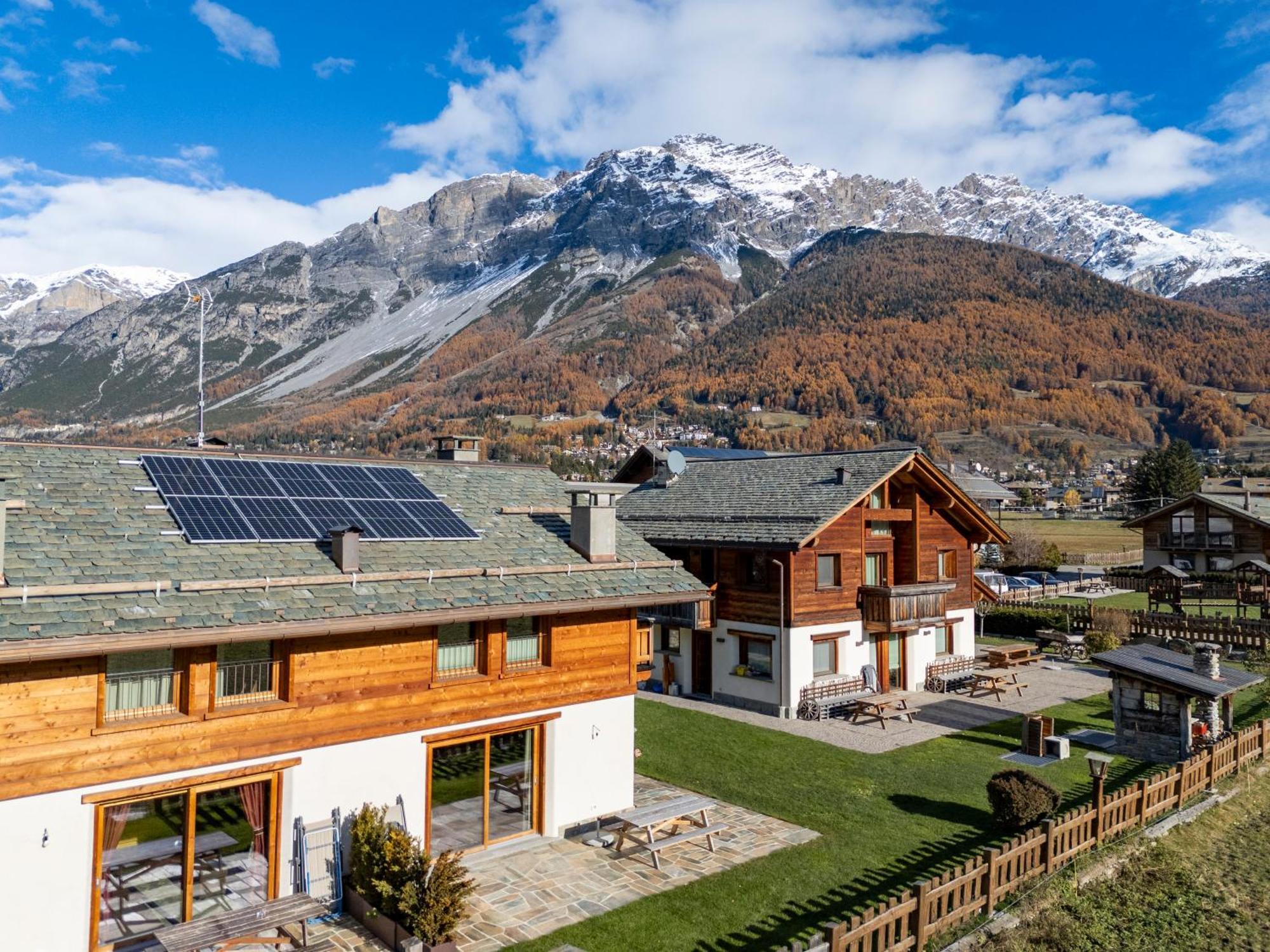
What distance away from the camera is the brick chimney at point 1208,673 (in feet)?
66.1

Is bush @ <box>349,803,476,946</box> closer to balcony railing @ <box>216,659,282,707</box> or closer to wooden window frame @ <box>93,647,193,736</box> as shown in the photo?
balcony railing @ <box>216,659,282,707</box>

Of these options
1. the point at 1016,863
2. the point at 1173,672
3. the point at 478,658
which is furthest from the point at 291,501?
the point at 1173,672

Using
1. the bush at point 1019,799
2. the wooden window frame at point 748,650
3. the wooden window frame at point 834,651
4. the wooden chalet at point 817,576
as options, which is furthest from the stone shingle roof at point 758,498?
the bush at point 1019,799

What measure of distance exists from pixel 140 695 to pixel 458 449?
A: 1201 cm

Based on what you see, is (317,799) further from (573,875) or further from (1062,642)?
(1062,642)

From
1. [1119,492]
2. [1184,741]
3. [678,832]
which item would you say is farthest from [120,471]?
[1119,492]

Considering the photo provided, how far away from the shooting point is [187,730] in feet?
36.5

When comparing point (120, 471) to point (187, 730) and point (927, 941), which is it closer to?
point (187, 730)

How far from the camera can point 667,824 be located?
15.7 metres

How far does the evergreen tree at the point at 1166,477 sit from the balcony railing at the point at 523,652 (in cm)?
8626

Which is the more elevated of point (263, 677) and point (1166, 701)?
point (263, 677)

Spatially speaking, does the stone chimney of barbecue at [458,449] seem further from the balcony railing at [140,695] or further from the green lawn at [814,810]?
the balcony railing at [140,695]

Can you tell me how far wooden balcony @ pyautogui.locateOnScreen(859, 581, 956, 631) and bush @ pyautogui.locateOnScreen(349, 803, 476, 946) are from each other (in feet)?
60.2

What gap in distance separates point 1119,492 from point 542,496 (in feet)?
428
